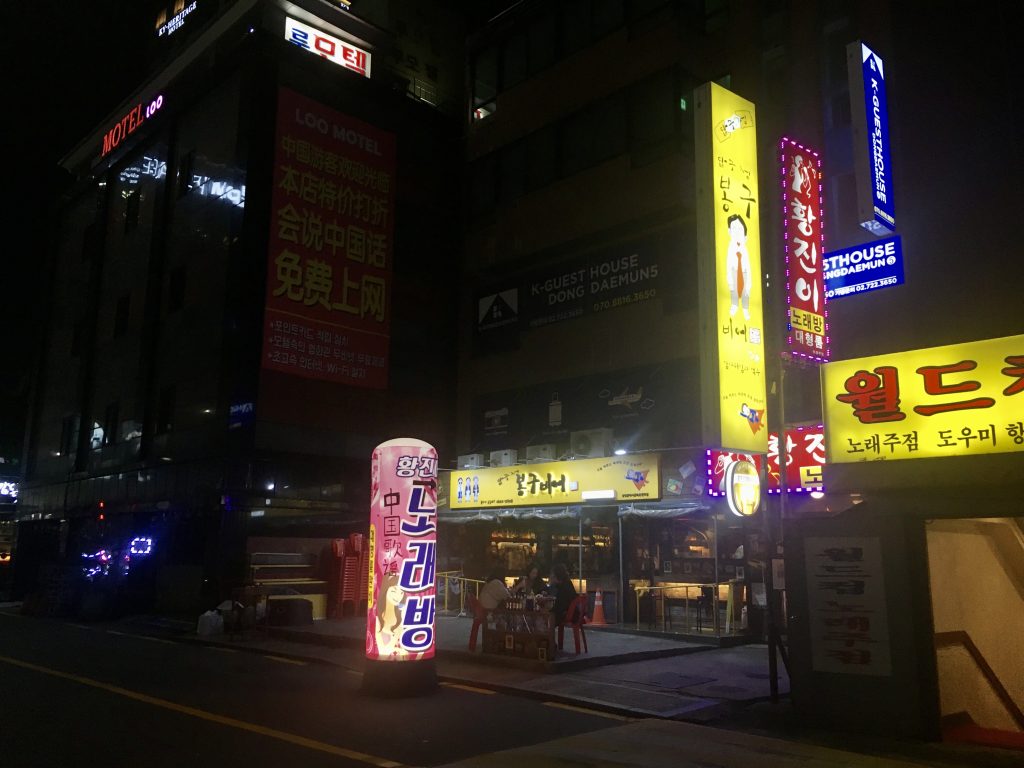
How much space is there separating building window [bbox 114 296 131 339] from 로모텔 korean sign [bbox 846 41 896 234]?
25.6 meters

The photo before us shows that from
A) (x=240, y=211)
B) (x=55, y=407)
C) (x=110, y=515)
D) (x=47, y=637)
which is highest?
(x=240, y=211)

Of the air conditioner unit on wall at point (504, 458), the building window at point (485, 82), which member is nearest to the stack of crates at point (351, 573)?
the air conditioner unit on wall at point (504, 458)

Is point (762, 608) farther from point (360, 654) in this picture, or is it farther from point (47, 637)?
point (47, 637)

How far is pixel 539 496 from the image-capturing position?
20.3 meters

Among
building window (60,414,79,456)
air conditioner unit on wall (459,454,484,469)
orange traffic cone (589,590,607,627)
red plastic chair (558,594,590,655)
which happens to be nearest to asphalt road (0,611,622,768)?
red plastic chair (558,594,590,655)

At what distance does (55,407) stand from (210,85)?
52.5ft

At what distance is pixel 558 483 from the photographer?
19906 mm

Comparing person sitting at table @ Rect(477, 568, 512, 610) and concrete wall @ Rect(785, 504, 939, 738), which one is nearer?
concrete wall @ Rect(785, 504, 939, 738)

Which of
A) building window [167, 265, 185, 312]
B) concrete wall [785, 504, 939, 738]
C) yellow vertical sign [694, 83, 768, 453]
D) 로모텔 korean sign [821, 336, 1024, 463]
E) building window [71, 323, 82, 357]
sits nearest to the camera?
로모텔 korean sign [821, 336, 1024, 463]

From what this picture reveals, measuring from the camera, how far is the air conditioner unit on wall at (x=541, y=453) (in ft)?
→ 69.2

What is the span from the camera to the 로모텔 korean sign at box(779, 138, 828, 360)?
11.3 metres

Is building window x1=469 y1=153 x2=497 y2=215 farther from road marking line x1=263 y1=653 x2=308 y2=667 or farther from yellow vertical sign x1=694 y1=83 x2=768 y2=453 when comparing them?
road marking line x1=263 y1=653 x2=308 y2=667

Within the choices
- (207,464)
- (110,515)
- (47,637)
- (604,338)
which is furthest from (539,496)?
(110,515)

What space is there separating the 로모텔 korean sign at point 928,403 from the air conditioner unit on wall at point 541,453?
38.3 ft
